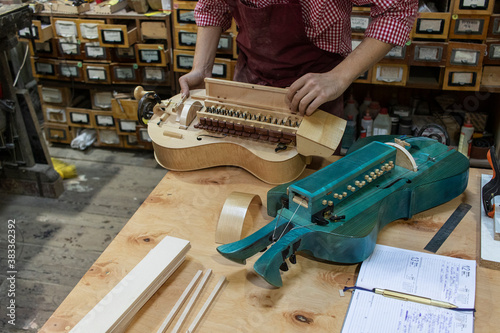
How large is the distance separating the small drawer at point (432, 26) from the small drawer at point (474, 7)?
2.6 inches

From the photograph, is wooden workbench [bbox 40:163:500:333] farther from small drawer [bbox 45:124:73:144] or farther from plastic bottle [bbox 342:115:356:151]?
small drawer [bbox 45:124:73:144]

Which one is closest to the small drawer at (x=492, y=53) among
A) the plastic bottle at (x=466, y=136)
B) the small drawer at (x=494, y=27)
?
the small drawer at (x=494, y=27)

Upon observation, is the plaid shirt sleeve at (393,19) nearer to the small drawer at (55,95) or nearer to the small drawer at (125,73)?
the small drawer at (125,73)

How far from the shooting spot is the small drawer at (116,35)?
3.26 m

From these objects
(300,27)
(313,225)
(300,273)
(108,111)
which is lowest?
(108,111)

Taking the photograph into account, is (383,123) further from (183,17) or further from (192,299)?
(192,299)

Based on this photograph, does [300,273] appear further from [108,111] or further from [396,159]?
[108,111]

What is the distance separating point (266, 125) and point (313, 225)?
0.51 m

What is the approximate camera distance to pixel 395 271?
3.95ft

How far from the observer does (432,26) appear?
2.76 m

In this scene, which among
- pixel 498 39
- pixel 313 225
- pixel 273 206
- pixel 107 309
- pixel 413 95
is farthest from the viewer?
pixel 413 95

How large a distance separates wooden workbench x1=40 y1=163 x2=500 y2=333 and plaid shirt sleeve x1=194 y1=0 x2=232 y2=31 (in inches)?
32.4

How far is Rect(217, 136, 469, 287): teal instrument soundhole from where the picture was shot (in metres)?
1.17

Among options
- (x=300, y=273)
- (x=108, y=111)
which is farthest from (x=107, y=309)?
(x=108, y=111)
